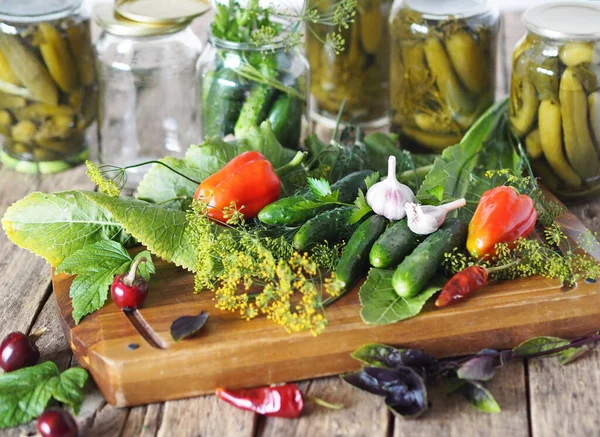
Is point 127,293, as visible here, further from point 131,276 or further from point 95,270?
point 95,270

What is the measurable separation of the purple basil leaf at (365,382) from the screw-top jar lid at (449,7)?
102cm

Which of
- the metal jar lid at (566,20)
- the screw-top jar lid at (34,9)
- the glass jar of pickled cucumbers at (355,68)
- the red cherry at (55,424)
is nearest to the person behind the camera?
the red cherry at (55,424)

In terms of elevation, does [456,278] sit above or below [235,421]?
above

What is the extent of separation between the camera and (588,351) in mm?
1658

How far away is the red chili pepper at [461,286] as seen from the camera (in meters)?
1.60

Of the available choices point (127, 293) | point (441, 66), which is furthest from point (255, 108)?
point (127, 293)

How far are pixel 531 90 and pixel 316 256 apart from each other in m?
0.70

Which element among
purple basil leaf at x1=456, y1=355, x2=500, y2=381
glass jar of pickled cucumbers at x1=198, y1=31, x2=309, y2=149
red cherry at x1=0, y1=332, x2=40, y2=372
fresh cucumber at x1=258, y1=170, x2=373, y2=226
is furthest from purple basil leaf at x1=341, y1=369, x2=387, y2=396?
glass jar of pickled cucumbers at x1=198, y1=31, x2=309, y2=149

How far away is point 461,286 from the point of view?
161 centimetres

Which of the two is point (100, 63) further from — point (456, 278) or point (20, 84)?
point (456, 278)

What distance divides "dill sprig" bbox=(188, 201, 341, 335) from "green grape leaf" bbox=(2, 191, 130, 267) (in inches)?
8.2

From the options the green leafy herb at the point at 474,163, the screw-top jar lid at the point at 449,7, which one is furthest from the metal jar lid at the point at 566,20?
the green leafy herb at the point at 474,163

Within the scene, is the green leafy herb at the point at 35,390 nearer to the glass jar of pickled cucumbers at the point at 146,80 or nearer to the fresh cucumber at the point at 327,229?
the fresh cucumber at the point at 327,229

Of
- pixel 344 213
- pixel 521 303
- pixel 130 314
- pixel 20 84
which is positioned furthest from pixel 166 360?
pixel 20 84
